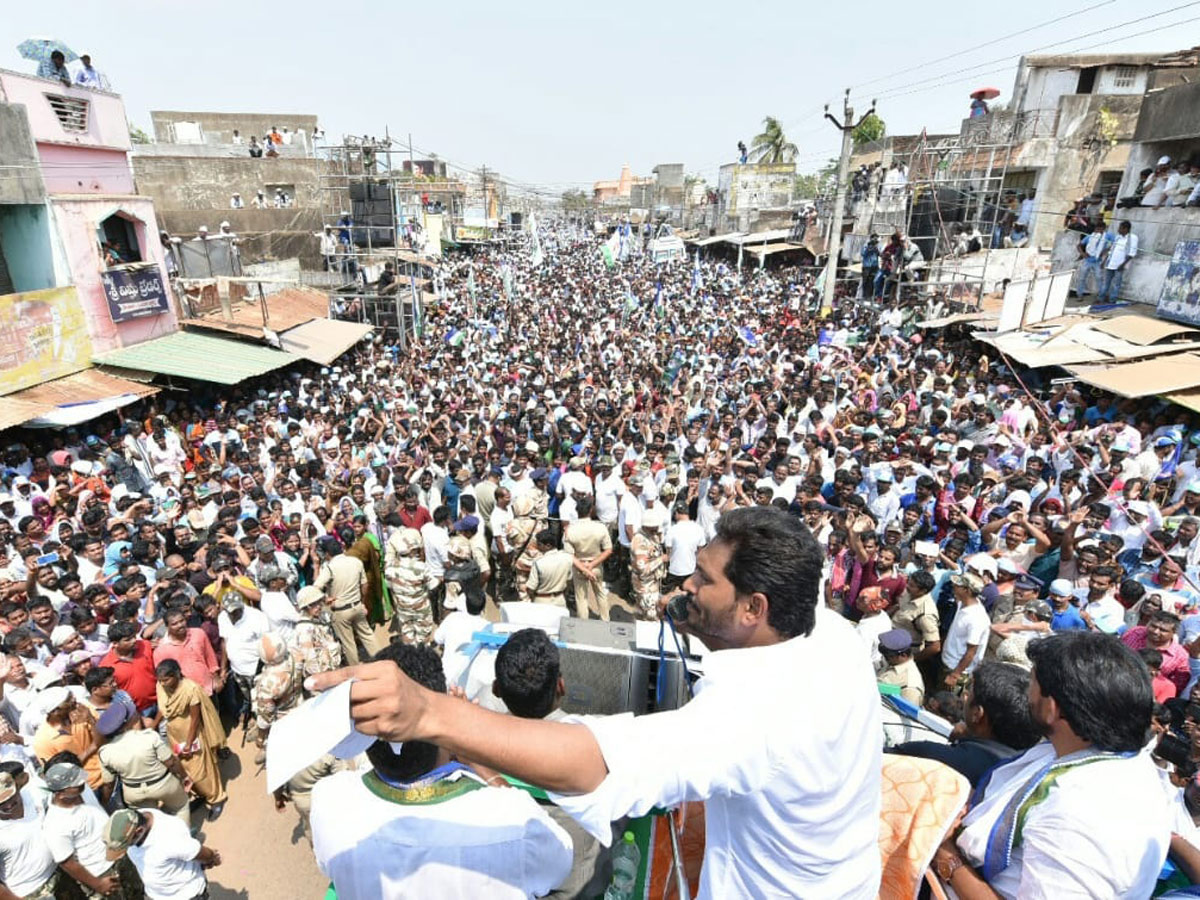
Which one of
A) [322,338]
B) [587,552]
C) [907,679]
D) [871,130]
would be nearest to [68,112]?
[322,338]

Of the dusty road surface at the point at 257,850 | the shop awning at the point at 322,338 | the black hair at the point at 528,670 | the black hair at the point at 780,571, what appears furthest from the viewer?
the shop awning at the point at 322,338

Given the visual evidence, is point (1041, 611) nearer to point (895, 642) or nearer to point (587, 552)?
point (895, 642)

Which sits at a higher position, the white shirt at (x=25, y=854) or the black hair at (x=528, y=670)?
the black hair at (x=528, y=670)

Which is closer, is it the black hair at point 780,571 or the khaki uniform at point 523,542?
the black hair at point 780,571

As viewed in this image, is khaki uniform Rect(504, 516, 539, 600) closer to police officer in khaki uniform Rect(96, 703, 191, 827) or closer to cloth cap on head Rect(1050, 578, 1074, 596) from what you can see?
police officer in khaki uniform Rect(96, 703, 191, 827)

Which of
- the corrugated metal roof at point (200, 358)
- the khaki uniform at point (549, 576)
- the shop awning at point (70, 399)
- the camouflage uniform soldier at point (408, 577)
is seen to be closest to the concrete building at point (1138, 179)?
the khaki uniform at point (549, 576)

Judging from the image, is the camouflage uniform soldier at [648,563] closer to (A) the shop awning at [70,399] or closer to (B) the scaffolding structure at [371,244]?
(A) the shop awning at [70,399]

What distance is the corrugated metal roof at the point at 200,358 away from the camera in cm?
1104

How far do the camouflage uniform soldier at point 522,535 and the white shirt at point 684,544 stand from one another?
4.20 feet

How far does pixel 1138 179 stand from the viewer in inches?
506

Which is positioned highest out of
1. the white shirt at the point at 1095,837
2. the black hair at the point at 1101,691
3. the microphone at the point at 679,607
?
the microphone at the point at 679,607

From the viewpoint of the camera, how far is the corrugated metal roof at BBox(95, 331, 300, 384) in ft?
36.2

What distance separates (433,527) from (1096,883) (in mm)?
4971

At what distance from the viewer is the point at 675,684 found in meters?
2.42
